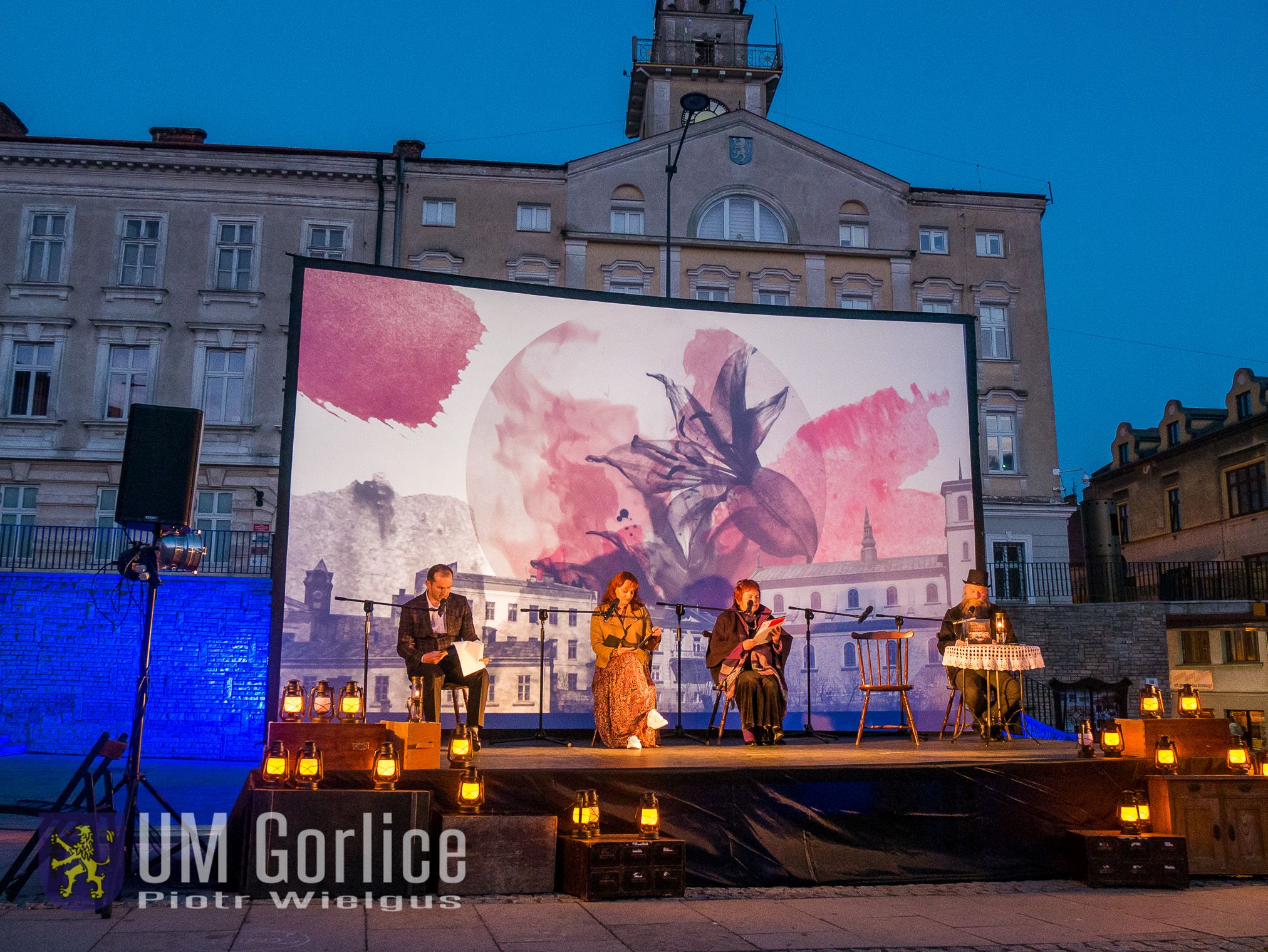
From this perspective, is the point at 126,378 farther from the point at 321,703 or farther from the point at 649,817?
the point at 649,817

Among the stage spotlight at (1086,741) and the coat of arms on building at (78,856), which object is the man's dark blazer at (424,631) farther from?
the stage spotlight at (1086,741)

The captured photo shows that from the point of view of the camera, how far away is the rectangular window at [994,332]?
17.9 m

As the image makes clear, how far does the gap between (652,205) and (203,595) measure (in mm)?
9016

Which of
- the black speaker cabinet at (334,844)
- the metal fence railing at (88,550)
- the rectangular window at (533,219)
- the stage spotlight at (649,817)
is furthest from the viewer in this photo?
the rectangular window at (533,219)

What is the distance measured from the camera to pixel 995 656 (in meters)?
7.18

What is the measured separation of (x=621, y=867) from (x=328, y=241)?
13854mm

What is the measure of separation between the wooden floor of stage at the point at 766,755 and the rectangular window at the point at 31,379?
11.5m

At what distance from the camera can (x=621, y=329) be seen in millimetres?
10078

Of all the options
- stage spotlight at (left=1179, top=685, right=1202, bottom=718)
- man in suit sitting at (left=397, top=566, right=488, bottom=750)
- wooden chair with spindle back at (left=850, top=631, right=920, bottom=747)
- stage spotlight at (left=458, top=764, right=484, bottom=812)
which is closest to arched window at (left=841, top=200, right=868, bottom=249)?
wooden chair with spindle back at (left=850, top=631, right=920, bottom=747)

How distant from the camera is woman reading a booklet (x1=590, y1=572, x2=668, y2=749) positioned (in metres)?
7.15

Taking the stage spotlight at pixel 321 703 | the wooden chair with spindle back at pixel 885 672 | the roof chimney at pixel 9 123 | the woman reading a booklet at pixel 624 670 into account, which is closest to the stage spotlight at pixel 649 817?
the stage spotlight at pixel 321 703

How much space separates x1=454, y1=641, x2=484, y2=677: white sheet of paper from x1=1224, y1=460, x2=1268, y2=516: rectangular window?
19784 millimetres

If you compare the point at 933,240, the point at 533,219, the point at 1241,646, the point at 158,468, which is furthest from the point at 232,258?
the point at 1241,646

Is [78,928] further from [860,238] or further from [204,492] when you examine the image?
[860,238]
